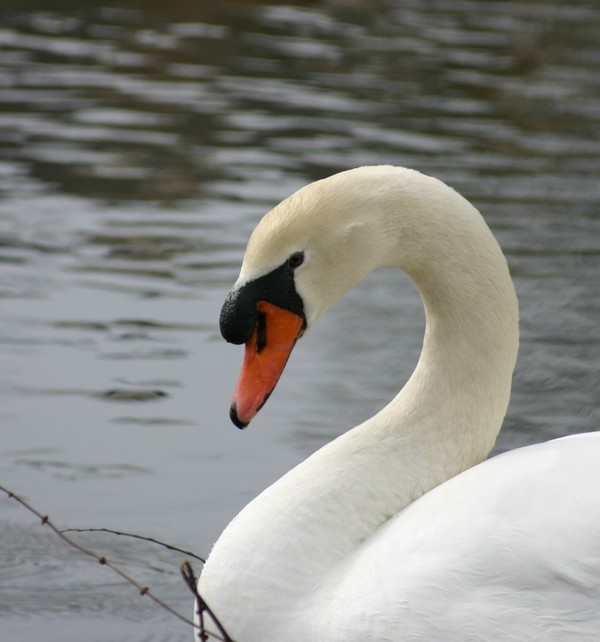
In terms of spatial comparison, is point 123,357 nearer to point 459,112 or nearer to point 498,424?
point 498,424

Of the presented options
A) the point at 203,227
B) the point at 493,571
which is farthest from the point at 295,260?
the point at 203,227

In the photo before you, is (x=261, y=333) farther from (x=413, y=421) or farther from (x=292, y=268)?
(x=413, y=421)

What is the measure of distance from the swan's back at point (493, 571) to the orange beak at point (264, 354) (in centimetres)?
43

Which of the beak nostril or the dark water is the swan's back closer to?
the beak nostril

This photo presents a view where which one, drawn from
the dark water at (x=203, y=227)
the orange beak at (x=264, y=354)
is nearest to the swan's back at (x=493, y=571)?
the orange beak at (x=264, y=354)

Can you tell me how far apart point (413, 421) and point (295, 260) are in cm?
52

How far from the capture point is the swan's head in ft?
11.2

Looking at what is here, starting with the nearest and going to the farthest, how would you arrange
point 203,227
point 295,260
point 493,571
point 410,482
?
point 493,571 < point 295,260 < point 410,482 < point 203,227

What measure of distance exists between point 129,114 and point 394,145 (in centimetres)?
199

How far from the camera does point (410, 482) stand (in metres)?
3.63

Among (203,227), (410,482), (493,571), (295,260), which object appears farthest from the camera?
(203,227)

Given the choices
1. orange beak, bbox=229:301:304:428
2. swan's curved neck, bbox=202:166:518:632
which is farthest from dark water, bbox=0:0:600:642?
orange beak, bbox=229:301:304:428

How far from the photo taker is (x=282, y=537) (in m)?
3.48

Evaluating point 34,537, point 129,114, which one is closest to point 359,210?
point 34,537
